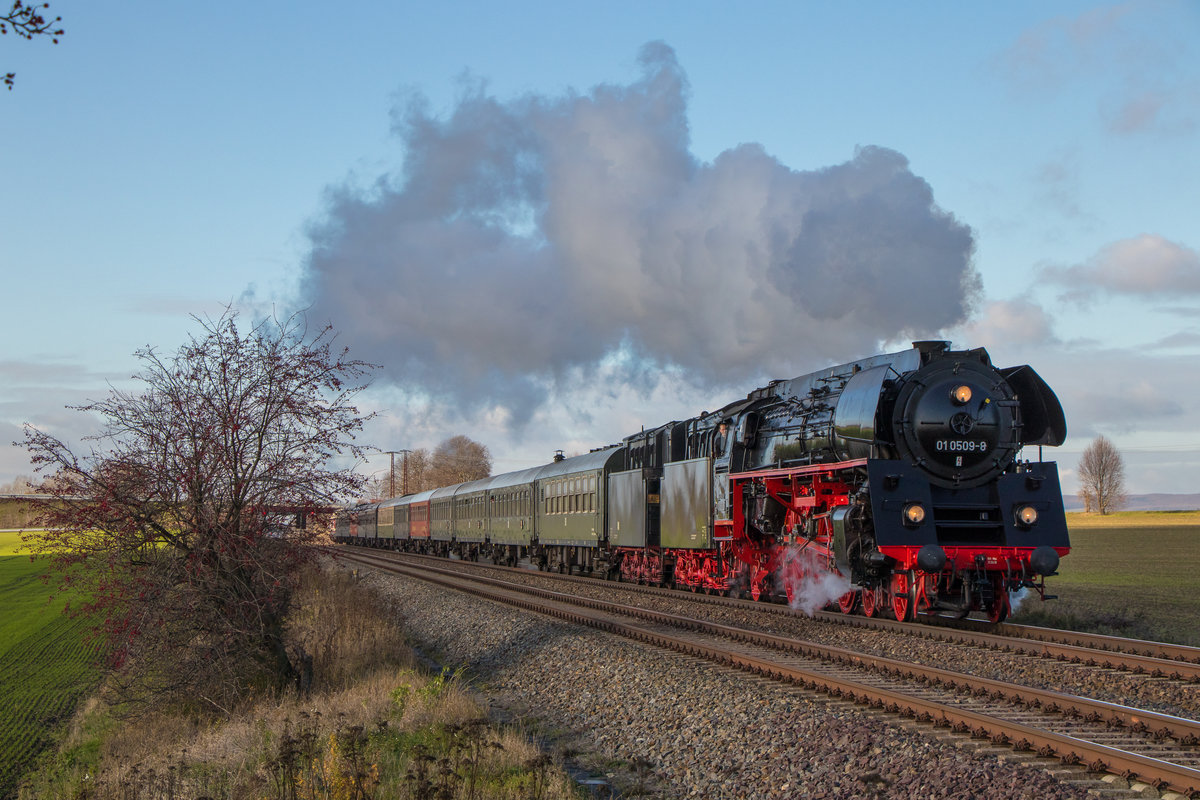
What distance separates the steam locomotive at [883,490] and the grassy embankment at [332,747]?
2.19 m

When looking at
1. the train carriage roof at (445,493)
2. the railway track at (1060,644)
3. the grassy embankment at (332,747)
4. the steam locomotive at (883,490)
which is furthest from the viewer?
the train carriage roof at (445,493)

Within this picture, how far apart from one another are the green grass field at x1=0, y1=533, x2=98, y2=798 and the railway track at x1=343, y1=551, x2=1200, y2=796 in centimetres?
731

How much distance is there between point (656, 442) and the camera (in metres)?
23.5

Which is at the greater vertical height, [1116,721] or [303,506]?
[303,506]

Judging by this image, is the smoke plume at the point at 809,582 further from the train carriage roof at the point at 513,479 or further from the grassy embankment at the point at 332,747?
the train carriage roof at the point at 513,479

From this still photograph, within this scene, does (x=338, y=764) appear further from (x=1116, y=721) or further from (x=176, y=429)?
(x=1116, y=721)

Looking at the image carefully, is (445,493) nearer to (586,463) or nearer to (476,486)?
(476,486)

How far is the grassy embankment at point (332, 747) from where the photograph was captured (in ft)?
20.6

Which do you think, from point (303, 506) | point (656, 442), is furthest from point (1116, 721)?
point (656, 442)

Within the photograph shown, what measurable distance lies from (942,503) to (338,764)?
30.8ft

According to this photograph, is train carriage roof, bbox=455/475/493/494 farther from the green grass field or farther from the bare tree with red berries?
the bare tree with red berries

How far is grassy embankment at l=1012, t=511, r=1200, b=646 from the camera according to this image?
1385 centimetres

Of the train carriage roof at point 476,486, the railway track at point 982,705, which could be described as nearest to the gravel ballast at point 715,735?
the railway track at point 982,705

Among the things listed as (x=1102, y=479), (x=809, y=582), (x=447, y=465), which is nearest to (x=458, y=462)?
(x=447, y=465)
